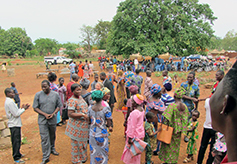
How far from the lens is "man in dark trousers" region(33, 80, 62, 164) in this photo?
140 inches

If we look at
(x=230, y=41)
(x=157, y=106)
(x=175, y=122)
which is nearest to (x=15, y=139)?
(x=157, y=106)

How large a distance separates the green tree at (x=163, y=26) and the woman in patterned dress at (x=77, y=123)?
1259 cm

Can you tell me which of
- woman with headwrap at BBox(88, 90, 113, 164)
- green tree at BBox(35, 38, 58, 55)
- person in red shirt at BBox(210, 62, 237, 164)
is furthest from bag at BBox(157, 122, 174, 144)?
green tree at BBox(35, 38, 58, 55)

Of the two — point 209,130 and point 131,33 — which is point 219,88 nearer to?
point 209,130

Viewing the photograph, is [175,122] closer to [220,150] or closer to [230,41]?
[220,150]

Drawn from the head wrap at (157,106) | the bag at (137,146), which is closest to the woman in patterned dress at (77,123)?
the bag at (137,146)

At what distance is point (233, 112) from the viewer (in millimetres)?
718

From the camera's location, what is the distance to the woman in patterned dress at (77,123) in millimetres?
3346

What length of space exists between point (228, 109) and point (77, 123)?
3160 mm

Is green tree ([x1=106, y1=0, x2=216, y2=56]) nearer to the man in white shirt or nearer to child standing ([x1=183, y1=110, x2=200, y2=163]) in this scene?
child standing ([x1=183, y1=110, x2=200, y2=163])

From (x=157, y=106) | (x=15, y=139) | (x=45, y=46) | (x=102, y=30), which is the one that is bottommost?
(x=15, y=139)

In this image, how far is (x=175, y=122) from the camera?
3.09m

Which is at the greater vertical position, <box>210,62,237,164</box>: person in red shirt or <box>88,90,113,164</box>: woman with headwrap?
<box>210,62,237,164</box>: person in red shirt

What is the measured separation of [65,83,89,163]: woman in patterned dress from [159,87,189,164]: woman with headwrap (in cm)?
Result: 169
